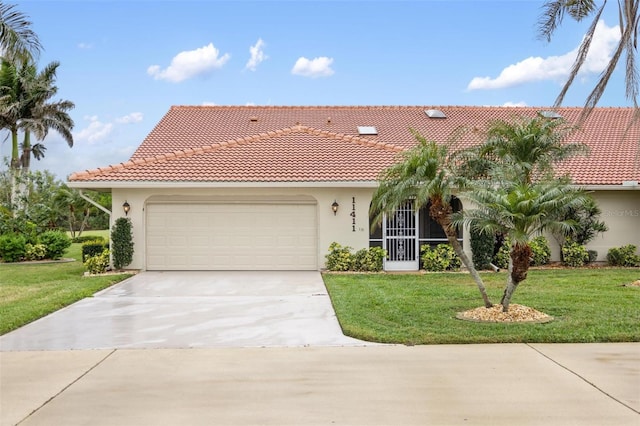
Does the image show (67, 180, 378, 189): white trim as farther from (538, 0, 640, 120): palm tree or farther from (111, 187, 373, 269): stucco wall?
(538, 0, 640, 120): palm tree

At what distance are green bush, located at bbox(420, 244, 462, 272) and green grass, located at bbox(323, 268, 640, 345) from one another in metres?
0.73

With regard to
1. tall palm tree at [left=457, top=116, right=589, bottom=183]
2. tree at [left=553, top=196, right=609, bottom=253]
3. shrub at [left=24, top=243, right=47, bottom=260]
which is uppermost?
tall palm tree at [left=457, top=116, right=589, bottom=183]

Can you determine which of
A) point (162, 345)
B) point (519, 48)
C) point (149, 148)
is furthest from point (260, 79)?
point (162, 345)

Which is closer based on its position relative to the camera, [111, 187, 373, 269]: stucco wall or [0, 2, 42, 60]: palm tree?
[0, 2, 42, 60]: palm tree

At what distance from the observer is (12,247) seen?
71.3ft

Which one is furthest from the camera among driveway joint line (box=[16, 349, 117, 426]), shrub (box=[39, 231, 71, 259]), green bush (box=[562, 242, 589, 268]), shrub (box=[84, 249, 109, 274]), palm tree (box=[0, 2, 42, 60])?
shrub (box=[39, 231, 71, 259])

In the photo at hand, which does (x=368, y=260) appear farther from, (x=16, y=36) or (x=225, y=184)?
(x=16, y=36)

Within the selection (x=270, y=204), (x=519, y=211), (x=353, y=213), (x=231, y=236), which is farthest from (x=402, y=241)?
(x=519, y=211)

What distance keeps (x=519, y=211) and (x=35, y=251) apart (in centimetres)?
1855

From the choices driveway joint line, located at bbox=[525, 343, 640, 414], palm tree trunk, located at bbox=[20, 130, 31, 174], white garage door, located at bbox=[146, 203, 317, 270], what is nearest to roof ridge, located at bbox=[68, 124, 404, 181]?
white garage door, located at bbox=[146, 203, 317, 270]

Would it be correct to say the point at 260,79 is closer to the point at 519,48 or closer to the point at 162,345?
the point at 519,48

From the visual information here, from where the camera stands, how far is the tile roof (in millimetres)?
17312

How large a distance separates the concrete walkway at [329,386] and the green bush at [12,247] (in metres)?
15.2

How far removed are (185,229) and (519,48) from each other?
10288 millimetres
